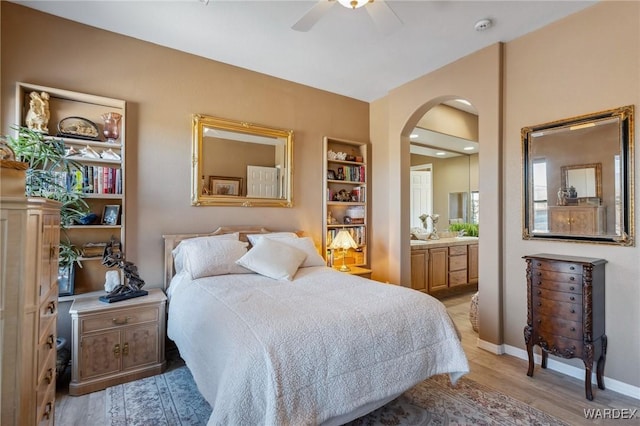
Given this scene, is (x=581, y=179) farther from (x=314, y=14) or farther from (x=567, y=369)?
(x=314, y=14)

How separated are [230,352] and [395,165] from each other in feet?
10.9

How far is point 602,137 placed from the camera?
244cm

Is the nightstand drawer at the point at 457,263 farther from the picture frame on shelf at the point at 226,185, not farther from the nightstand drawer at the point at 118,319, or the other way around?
the nightstand drawer at the point at 118,319

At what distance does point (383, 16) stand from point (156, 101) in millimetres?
2279

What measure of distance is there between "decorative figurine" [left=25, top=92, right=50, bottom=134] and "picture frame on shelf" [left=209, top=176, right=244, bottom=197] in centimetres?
140

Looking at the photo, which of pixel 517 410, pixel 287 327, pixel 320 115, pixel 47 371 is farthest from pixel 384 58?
pixel 47 371

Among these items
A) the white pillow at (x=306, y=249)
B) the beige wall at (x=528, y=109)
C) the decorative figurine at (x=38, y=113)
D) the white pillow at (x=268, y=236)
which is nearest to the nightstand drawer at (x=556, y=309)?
the beige wall at (x=528, y=109)

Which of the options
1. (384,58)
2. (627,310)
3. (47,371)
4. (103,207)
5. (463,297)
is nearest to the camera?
(47,371)

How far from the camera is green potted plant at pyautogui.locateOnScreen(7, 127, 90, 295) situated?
2.29 meters

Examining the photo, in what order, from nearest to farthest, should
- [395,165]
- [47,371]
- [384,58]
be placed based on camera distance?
[47,371] < [384,58] < [395,165]

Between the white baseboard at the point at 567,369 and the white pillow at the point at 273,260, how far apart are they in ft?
6.82

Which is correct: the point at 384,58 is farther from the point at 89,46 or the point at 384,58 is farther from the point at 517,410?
the point at 517,410

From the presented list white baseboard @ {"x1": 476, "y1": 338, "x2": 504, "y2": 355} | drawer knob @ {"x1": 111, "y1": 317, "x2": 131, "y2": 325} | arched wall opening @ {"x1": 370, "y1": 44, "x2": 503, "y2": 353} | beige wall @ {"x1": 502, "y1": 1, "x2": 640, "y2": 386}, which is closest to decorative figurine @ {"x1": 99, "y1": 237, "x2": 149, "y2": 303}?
drawer knob @ {"x1": 111, "y1": 317, "x2": 131, "y2": 325}

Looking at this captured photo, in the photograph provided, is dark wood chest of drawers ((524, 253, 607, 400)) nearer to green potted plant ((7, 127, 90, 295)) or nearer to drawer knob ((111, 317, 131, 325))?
drawer knob ((111, 317, 131, 325))
